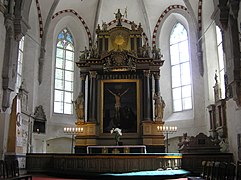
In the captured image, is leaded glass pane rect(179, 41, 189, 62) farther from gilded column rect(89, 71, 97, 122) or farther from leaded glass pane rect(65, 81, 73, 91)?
leaded glass pane rect(65, 81, 73, 91)

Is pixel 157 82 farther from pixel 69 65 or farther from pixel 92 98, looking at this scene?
pixel 69 65

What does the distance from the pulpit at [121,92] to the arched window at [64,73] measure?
2.25 metres

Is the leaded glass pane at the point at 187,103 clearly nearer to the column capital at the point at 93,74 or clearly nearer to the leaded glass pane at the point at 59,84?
the column capital at the point at 93,74

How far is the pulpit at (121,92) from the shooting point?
53.3 feet

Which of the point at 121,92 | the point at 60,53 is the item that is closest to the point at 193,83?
the point at 121,92

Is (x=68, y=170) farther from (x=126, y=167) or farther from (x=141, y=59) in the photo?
(x=141, y=59)

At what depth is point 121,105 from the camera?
17.0 metres

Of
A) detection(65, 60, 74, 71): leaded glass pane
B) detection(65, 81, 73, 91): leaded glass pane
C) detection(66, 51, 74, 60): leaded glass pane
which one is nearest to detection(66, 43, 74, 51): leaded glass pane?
detection(66, 51, 74, 60): leaded glass pane

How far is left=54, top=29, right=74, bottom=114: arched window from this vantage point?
64.3 feet

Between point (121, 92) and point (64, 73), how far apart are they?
4843 mm

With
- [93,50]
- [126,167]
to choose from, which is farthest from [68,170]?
[93,50]

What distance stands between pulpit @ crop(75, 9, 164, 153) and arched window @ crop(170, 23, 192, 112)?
2673 millimetres

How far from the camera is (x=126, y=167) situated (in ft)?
39.2

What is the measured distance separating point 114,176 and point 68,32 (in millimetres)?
12721
